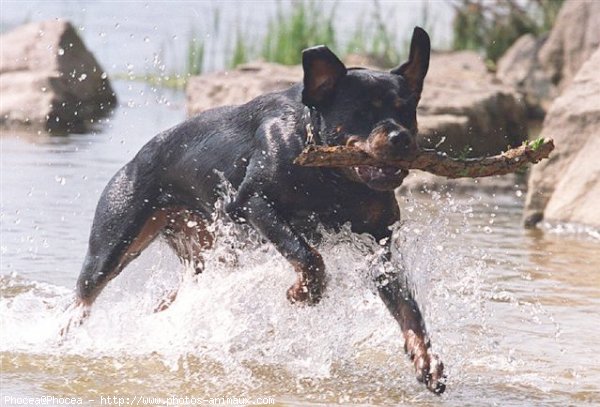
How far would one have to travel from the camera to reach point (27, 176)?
1052 centimetres

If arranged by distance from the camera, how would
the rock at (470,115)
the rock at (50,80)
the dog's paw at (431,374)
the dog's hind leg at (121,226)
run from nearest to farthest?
1. the dog's paw at (431,374)
2. the dog's hind leg at (121,226)
3. the rock at (470,115)
4. the rock at (50,80)

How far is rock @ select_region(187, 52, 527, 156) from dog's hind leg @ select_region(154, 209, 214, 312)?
4.57 metres

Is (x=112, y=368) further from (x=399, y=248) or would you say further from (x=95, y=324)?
(x=399, y=248)

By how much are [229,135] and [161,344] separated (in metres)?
0.94

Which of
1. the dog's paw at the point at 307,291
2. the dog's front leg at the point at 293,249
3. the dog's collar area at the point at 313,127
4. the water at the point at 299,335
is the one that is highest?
the dog's collar area at the point at 313,127

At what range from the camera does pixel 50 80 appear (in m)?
14.0

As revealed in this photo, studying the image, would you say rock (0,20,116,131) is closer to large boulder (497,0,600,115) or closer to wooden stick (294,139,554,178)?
large boulder (497,0,600,115)

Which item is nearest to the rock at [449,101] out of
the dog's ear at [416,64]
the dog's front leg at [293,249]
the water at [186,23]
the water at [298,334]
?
the water at [186,23]

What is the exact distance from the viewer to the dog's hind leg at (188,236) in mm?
6180

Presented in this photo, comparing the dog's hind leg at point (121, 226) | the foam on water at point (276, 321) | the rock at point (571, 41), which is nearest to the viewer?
the foam on water at point (276, 321)

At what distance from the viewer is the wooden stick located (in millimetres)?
5105

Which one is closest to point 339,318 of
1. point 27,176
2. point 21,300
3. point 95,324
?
point 95,324

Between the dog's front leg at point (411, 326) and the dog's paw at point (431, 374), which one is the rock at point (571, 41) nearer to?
the dog's front leg at point (411, 326)

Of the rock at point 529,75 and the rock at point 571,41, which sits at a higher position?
the rock at point 571,41
